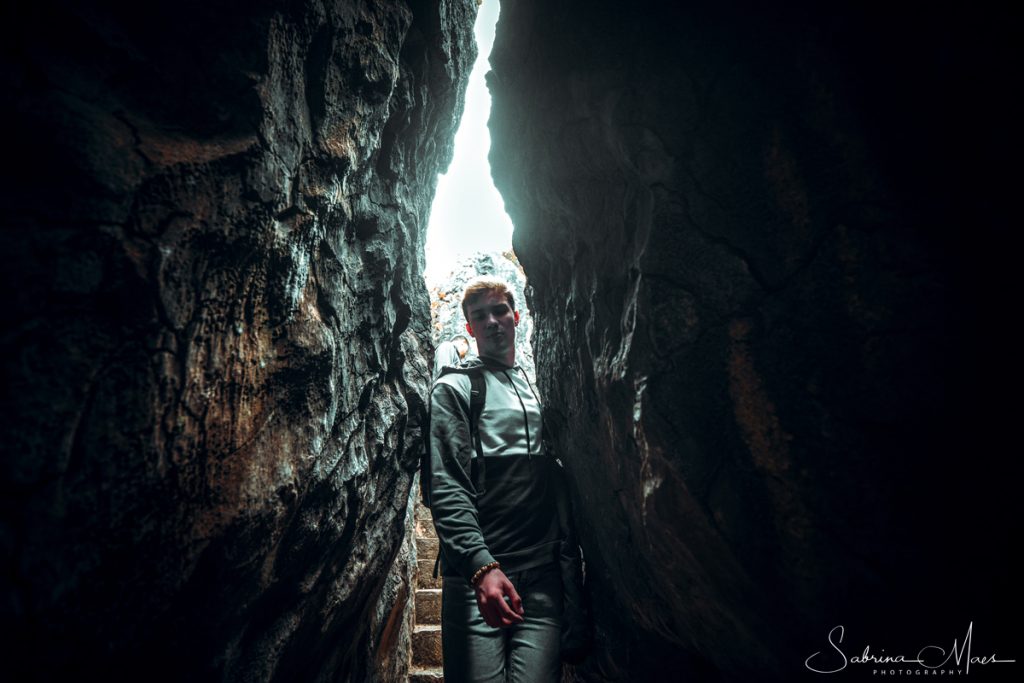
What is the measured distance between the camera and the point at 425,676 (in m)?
4.55

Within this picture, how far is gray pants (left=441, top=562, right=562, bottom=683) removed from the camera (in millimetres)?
2016

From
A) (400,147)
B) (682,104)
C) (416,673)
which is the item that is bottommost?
(416,673)

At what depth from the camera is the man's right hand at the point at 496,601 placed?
6.23 feet

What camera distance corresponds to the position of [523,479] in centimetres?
243

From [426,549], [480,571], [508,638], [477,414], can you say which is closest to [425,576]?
[426,549]

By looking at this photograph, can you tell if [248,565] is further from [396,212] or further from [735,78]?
[735,78]

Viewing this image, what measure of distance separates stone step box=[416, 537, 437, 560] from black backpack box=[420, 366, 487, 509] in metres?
4.49

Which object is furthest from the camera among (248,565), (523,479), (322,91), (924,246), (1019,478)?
(523,479)

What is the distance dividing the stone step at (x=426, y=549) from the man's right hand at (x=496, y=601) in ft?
16.1

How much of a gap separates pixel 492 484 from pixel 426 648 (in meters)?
3.75

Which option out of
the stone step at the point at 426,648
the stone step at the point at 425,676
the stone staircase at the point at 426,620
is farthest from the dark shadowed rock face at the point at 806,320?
the stone step at the point at 426,648

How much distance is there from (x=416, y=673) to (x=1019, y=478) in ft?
17.3

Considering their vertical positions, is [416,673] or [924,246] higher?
[924,246]

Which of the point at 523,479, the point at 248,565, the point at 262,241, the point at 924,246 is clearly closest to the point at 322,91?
the point at 262,241
